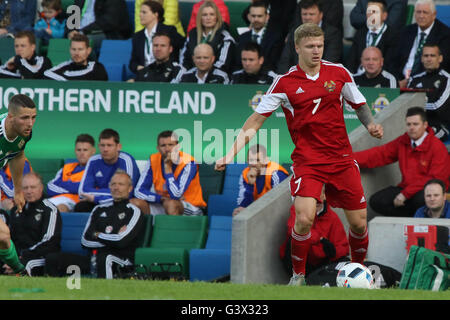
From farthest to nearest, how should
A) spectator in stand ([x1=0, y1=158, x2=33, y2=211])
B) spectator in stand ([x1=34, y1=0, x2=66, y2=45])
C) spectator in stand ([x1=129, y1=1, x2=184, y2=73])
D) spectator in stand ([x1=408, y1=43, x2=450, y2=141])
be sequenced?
1. spectator in stand ([x1=34, y1=0, x2=66, y2=45])
2. spectator in stand ([x1=129, y1=1, x2=184, y2=73])
3. spectator in stand ([x1=0, y1=158, x2=33, y2=211])
4. spectator in stand ([x1=408, y1=43, x2=450, y2=141])

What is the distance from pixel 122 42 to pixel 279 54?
8.77ft

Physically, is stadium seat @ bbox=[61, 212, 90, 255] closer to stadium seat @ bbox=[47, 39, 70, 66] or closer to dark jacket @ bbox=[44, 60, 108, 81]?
dark jacket @ bbox=[44, 60, 108, 81]

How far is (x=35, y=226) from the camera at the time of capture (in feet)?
36.5

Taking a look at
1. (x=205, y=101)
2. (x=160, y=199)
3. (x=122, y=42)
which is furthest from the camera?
(x=122, y=42)

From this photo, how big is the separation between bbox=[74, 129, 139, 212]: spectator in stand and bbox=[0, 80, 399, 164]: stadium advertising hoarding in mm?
872

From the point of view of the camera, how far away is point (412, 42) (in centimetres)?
1240

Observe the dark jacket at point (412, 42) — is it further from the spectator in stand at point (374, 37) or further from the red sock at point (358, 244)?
the red sock at point (358, 244)

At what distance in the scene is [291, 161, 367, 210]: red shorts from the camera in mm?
8016

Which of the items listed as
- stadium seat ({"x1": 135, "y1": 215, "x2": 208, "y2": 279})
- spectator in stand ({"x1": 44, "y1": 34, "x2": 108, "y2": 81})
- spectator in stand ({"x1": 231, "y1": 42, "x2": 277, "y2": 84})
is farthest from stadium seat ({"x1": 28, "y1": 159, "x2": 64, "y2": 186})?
spectator in stand ({"x1": 231, "y1": 42, "x2": 277, "y2": 84})

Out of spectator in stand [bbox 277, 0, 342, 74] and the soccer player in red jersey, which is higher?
spectator in stand [bbox 277, 0, 342, 74]

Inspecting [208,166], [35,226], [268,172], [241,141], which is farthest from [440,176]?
[35,226]
